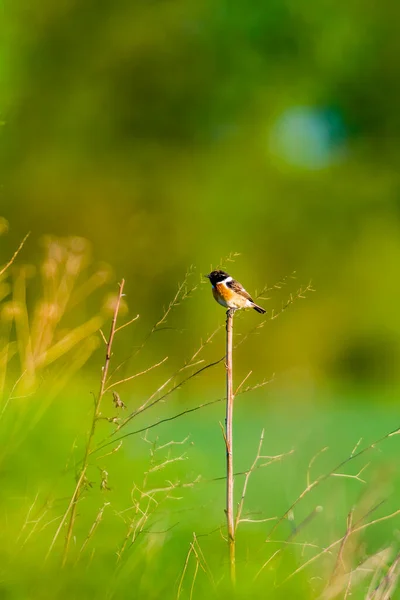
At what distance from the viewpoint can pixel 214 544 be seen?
Answer: 10.9ft

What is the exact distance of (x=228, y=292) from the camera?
4531mm

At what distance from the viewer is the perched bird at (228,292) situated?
4.46 meters

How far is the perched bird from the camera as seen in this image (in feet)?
14.6

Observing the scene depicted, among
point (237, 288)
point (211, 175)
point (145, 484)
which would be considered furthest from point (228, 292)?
point (211, 175)

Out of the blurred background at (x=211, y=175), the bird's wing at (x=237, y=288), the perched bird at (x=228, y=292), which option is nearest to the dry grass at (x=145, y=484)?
the perched bird at (x=228, y=292)

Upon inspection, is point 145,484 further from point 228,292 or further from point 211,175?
point 211,175

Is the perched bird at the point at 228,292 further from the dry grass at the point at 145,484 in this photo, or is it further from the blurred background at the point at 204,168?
the blurred background at the point at 204,168

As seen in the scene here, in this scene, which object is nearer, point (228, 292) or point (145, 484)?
point (145, 484)

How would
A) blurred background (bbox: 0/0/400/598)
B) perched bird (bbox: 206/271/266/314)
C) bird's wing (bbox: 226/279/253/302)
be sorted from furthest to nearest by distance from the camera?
blurred background (bbox: 0/0/400/598) → bird's wing (bbox: 226/279/253/302) → perched bird (bbox: 206/271/266/314)

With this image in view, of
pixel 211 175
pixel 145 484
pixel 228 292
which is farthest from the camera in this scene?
pixel 211 175

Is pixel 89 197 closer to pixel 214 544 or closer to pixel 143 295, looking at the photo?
pixel 143 295

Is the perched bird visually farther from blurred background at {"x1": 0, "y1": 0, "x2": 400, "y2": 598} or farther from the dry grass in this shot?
blurred background at {"x1": 0, "y1": 0, "x2": 400, "y2": 598}

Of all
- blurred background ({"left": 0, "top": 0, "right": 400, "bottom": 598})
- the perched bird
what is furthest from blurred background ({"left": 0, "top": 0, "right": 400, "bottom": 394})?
the perched bird

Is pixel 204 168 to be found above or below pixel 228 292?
above
